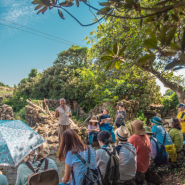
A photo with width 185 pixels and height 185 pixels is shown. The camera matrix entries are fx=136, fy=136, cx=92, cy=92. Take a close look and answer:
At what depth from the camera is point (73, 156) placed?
1.75 meters

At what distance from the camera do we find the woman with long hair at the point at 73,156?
172 cm

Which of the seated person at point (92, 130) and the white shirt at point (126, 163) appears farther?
the seated person at point (92, 130)

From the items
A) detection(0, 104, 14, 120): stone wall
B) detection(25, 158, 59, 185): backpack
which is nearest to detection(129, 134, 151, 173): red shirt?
detection(25, 158, 59, 185): backpack

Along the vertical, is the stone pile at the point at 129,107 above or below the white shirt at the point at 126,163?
above

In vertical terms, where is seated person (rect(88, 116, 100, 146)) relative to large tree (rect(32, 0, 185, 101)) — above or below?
below

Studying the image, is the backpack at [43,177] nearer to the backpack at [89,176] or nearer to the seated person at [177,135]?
the backpack at [89,176]

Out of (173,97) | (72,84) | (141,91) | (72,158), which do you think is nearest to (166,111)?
(173,97)

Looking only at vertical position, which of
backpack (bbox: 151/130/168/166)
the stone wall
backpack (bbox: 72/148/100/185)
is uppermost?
the stone wall

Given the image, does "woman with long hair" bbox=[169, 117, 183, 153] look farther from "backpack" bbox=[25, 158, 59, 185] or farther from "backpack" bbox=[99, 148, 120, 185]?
"backpack" bbox=[25, 158, 59, 185]

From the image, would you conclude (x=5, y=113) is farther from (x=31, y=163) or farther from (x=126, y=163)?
(x=126, y=163)

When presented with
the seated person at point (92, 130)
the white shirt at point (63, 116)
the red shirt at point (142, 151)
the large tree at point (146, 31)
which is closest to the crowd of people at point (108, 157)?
the red shirt at point (142, 151)

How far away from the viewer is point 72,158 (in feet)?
5.74

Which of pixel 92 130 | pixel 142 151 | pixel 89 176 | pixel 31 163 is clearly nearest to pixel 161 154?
pixel 142 151

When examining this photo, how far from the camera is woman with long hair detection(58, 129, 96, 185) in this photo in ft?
5.65
